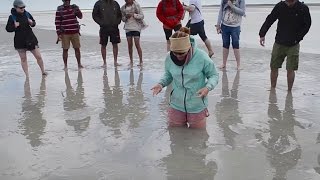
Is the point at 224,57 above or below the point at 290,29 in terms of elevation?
below

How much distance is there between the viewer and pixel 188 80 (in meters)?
5.42

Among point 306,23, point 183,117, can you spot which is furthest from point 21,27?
point 306,23

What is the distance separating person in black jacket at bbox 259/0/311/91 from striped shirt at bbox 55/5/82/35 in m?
4.51

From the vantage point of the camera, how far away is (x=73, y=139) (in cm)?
535

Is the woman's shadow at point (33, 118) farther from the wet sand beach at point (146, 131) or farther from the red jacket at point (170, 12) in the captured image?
the red jacket at point (170, 12)

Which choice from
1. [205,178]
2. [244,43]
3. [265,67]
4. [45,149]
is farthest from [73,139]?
[244,43]

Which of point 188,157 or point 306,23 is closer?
point 188,157

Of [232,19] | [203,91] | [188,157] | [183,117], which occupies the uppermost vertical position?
[232,19]

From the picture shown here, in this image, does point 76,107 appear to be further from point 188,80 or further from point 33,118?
point 188,80

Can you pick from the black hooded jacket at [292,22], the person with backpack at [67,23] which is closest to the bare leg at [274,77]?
the black hooded jacket at [292,22]

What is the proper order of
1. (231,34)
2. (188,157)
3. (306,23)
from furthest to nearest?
(231,34), (306,23), (188,157)

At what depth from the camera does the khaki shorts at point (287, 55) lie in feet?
24.5

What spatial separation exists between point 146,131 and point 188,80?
863mm

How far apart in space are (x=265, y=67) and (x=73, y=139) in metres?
5.90
